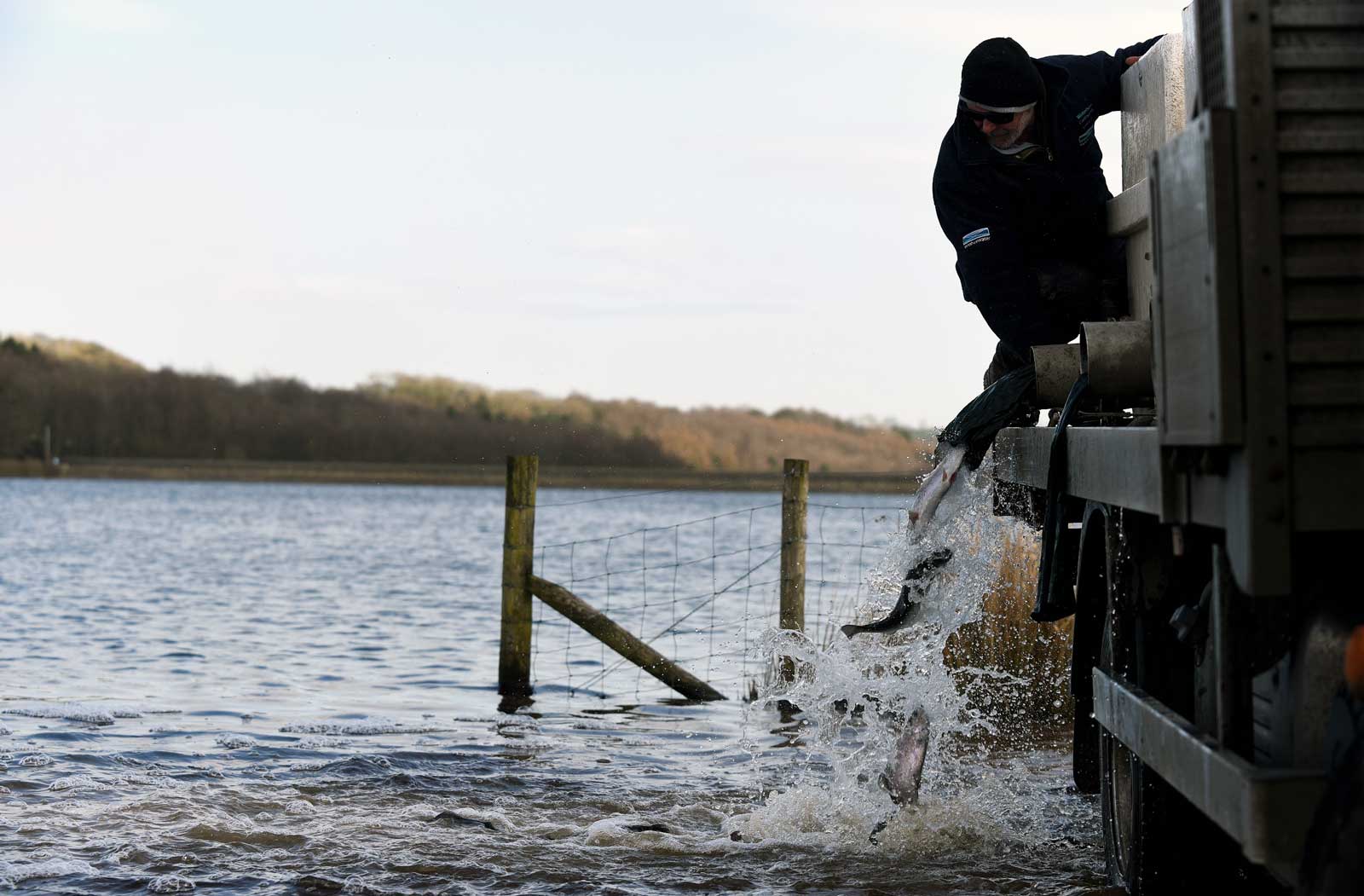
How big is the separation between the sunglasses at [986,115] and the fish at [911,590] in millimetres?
1739

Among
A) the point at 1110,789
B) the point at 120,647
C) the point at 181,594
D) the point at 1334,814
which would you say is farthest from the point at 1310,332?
the point at 181,594

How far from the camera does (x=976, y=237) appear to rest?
6.32 metres

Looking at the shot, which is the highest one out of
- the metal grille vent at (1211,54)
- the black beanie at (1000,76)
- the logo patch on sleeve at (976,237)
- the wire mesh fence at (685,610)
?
the black beanie at (1000,76)

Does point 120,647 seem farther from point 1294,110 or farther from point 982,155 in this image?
point 1294,110

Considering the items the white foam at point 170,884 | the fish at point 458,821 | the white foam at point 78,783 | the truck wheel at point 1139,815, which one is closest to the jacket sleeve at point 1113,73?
the truck wheel at point 1139,815

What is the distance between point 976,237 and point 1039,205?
0.29 m

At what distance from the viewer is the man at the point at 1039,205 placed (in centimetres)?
620

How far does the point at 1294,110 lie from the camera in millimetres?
2996

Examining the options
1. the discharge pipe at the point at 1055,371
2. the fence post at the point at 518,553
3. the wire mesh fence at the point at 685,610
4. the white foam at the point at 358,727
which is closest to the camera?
the discharge pipe at the point at 1055,371

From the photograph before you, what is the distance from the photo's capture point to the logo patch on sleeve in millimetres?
6297

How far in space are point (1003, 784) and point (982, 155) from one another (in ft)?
12.0

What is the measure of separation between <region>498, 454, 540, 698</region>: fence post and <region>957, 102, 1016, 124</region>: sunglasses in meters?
5.95

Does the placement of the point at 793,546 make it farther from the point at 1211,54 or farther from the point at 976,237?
the point at 1211,54

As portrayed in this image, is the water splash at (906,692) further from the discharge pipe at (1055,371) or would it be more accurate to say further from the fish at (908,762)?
the discharge pipe at (1055,371)
